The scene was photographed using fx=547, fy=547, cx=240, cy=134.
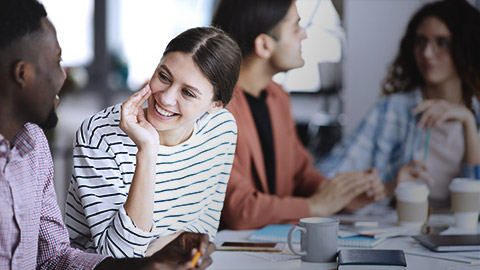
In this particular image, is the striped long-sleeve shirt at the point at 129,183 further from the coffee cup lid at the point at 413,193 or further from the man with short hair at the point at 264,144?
the coffee cup lid at the point at 413,193

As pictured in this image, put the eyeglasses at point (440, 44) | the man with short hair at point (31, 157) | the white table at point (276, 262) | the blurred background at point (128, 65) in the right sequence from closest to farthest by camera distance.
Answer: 1. the man with short hair at point (31, 157)
2. the white table at point (276, 262)
3. the eyeglasses at point (440, 44)
4. the blurred background at point (128, 65)

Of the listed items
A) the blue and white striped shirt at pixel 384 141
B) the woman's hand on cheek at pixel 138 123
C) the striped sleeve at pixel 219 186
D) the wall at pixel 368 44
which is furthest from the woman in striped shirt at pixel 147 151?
the wall at pixel 368 44

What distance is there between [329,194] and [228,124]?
0.54 m

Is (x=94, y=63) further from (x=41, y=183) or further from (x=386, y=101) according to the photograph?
(x=41, y=183)

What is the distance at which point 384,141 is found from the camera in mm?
2301

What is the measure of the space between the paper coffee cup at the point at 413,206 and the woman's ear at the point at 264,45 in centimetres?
57

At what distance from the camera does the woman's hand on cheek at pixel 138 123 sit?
1.00 m

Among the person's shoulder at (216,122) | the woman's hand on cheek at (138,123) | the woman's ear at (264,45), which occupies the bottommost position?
the person's shoulder at (216,122)

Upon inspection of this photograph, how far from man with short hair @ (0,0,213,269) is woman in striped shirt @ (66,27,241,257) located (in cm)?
7

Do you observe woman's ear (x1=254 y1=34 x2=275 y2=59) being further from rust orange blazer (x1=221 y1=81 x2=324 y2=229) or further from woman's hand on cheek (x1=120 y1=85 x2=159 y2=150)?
woman's hand on cheek (x1=120 y1=85 x2=159 y2=150)

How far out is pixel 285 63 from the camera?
1.69 m

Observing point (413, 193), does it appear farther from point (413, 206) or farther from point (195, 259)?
point (195, 259)

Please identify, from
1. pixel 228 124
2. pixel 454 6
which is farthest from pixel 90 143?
pixel 454 6

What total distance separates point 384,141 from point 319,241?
119 centimetres
